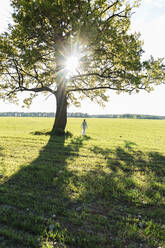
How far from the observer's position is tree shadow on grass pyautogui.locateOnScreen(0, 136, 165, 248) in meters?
3.62

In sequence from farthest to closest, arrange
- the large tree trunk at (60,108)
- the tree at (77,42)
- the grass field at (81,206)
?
the large tree trunk at (60,108), the tree at (77,42), the grass field at (81,206)

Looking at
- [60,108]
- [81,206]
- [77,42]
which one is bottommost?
[81,206]

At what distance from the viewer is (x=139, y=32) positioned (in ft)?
55.6

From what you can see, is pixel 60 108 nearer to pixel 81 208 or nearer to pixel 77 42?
pixel 77 42

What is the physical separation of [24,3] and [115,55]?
30.4 ft

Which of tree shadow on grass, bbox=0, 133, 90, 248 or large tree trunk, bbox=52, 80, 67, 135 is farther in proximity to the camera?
large tree trunk, bbox=52, 80, 67, 135

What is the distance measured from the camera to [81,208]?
486cm

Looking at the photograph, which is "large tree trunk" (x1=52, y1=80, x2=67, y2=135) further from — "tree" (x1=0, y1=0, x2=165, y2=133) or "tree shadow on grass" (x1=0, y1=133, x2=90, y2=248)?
"tree shadow on grass" (x1=0, y1=133, x2=90, y2=248)

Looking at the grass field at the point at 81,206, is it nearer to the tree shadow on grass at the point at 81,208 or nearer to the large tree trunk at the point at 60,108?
the tree shadow on grass at the point at 81,208

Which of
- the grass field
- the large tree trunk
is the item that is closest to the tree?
the large tree trunk

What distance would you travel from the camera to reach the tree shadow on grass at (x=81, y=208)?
362cm

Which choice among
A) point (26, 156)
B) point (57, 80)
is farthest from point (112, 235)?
point (57, 80)

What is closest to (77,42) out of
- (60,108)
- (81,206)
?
(60,108)

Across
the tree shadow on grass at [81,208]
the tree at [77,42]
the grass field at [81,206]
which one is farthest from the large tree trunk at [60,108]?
the tree shadow on grass at [81,208]
